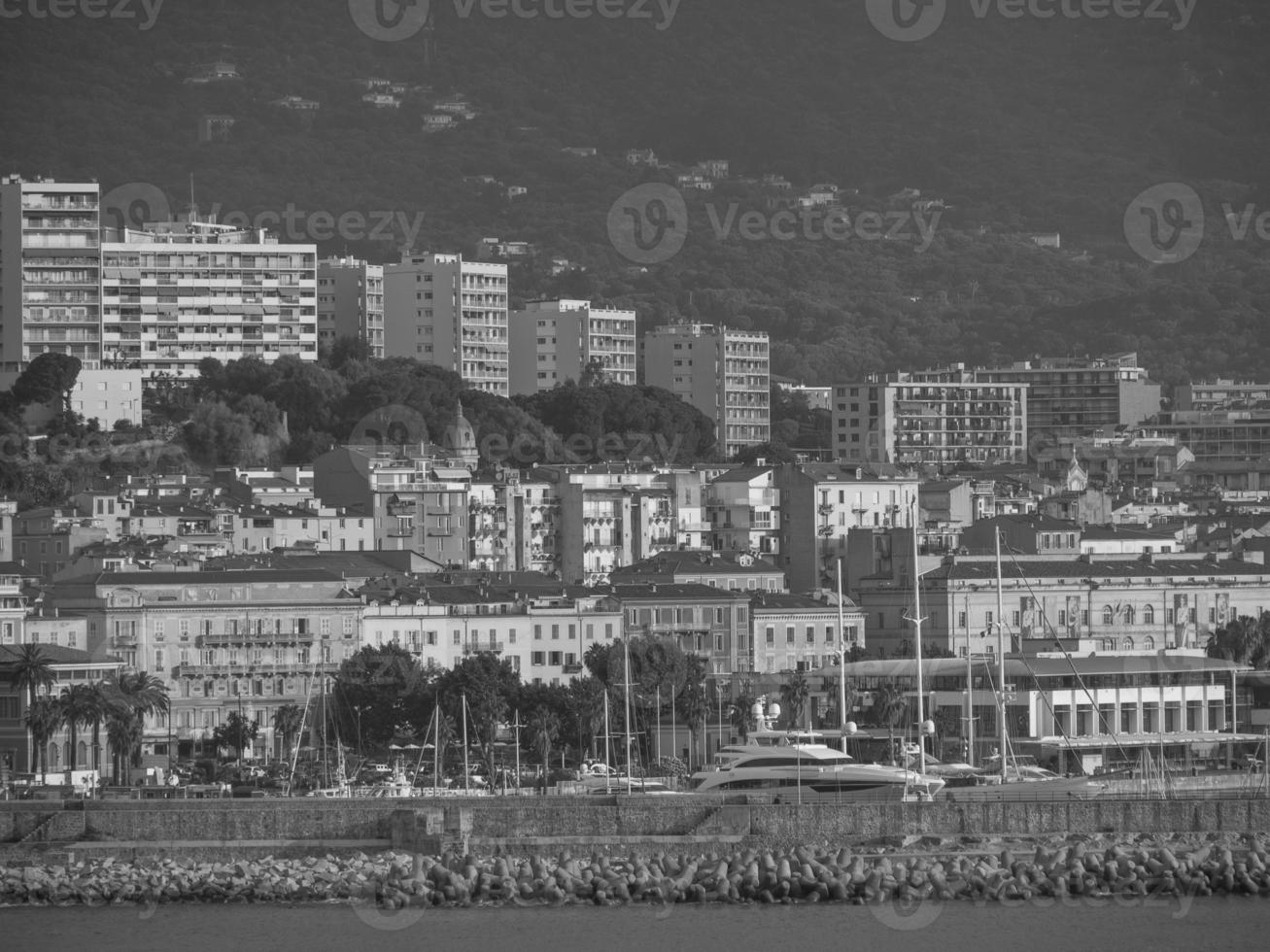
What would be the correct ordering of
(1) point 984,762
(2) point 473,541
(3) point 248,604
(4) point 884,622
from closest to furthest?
(1) point 984,762 → (3) point 248,604 → (4) point 884,622 → (2) point 473,541

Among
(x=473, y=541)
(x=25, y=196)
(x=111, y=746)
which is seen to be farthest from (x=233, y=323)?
(x=111, y=746)

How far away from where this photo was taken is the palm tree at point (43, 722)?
79.6m

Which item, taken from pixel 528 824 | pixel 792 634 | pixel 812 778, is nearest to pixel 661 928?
pixel 528 824

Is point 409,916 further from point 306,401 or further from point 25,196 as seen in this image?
point 25,196

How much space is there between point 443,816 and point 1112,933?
12.1 metres

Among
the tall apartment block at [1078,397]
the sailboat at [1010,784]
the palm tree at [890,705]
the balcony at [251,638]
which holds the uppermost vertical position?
the tall apartment block at [1078,397]

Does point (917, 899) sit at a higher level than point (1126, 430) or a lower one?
lower

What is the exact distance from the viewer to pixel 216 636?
9294cm

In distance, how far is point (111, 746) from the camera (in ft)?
269

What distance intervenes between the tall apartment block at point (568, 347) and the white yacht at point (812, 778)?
10635 cm

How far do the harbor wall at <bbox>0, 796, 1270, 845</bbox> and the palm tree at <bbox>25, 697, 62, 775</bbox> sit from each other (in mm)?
17416

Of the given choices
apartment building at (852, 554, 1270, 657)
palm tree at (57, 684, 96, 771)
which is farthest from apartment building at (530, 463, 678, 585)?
palm tree at (57, 684, 96, 771)

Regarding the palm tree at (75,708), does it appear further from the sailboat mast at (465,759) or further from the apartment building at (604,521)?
the apartment building at (604,521)

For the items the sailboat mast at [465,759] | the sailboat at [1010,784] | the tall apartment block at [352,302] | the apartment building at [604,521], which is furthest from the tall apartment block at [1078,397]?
the sailboat at [1010,784]
